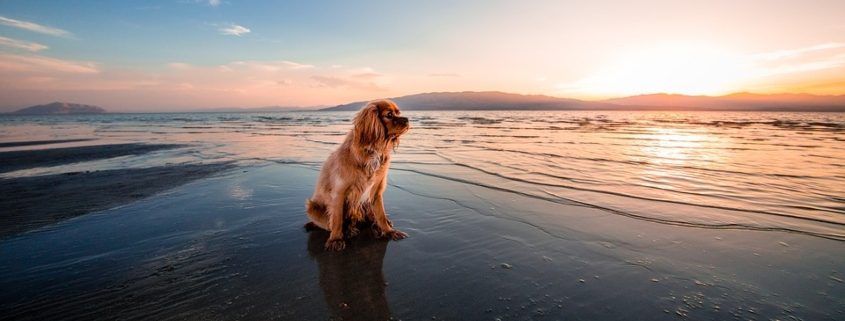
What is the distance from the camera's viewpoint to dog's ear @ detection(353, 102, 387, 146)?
4.04m

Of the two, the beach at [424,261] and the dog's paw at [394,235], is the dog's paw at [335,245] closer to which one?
the beach at [424,261]

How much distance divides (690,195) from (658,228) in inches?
94.6

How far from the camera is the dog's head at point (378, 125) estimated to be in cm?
405

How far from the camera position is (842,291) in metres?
2.73

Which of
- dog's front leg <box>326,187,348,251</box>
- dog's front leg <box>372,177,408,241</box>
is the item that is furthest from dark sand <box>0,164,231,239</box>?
dog's front leg <box>372,177,408,241</box>

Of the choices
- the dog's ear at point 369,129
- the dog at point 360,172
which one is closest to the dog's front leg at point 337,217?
the dog at point 360,172

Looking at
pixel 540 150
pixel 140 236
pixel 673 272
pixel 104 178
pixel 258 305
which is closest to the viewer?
pixel 258 305

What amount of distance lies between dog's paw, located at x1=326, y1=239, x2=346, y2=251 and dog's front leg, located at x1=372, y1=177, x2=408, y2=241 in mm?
503

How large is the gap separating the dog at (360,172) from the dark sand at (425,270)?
0.81ft

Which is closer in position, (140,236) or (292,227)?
(140,236)

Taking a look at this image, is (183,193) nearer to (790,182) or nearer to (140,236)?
(140,236)

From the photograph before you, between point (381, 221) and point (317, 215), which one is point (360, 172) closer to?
point (381, 221)

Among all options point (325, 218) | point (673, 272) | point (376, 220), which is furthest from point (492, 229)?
point (325, 218)

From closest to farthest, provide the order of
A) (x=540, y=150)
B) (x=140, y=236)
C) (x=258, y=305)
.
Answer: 1. (x=258, y=305)
2. (x=140, y=236)
3. (x=540, y=150)
